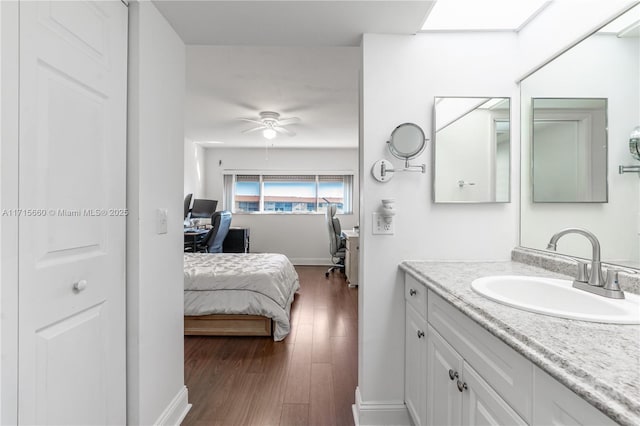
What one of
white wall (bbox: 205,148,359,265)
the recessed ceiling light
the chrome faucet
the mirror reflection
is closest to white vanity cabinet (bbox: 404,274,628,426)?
the chrome faucet

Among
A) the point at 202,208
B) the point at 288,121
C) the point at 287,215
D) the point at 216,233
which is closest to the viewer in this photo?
the point at 288,121

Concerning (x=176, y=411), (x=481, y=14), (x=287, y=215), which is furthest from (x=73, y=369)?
(x=287, y=215)

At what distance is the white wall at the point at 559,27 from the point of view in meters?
1.24

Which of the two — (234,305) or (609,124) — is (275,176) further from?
(609,124)

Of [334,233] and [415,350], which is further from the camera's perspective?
[334,233]

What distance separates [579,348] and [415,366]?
0.95 metres

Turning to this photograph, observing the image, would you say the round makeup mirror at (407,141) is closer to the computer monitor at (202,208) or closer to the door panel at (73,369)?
the door panel at (73,369)

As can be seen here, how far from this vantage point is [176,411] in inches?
67.1

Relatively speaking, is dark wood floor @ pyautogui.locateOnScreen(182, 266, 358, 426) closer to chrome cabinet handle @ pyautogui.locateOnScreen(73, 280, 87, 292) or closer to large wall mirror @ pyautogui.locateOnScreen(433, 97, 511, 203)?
chrome cabinet handle @ pyautogui.locateOnScreen(73, 280, 87, 292)

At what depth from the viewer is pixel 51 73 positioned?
975mm

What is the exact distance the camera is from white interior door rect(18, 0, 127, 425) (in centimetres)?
91

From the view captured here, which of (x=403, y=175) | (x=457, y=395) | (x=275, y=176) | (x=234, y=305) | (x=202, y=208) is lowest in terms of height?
(x=234, y=305)

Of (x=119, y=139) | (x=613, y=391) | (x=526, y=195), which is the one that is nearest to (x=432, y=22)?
(x=526, y=195)

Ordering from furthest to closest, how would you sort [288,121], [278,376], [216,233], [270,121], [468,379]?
[216,233]
[288,121]
[270,121]
[278,376]
[468,379]
